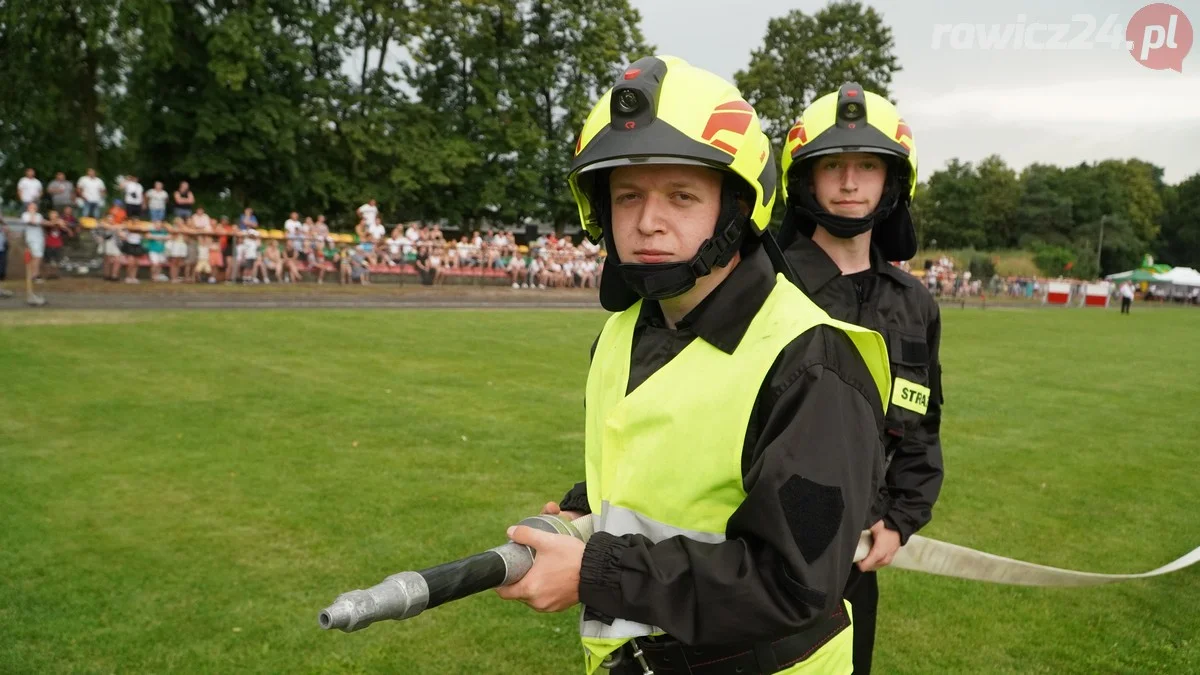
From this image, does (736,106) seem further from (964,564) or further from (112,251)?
(112,251)

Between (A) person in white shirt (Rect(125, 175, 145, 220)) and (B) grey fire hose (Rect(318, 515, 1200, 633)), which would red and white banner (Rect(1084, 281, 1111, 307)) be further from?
(B) grey fire hose (Rect(318, 515, 1200, 633))

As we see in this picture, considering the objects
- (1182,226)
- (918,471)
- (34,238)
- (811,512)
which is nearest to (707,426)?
(811,512)

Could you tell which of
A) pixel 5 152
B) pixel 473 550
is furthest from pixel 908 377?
pixel 5 152

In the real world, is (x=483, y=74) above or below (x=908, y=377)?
above

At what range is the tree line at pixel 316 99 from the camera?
108 feet

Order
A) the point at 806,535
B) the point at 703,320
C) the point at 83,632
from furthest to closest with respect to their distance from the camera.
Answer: the point at 83,632 → the point at 703,320 → the point at 806,535

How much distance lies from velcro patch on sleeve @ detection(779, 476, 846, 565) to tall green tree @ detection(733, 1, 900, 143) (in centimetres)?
5850

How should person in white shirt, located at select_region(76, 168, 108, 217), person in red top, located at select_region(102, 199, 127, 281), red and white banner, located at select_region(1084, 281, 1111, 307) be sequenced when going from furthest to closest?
red and white banner, located at select_region(1084, 281, 1111, 307), person in white shirt, located at select_region(76, 168, 108, 217), person in red top, located at select_region(102, 199, 127, 281)

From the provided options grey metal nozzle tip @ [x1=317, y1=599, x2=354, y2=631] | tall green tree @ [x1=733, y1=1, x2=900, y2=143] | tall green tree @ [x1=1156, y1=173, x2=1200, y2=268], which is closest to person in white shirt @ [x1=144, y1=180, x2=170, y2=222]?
grey metal nozzle tip @ [x1=317, y1=599, x2=354, y2=631]

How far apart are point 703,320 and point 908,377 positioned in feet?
4.41

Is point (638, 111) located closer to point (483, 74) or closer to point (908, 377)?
point (908, 377)

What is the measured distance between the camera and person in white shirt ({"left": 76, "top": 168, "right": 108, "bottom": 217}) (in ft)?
71.0

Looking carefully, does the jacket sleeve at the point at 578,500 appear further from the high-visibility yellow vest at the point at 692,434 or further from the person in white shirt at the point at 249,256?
the person in white shirt at the point at 249,256

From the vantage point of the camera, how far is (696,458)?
175cm
